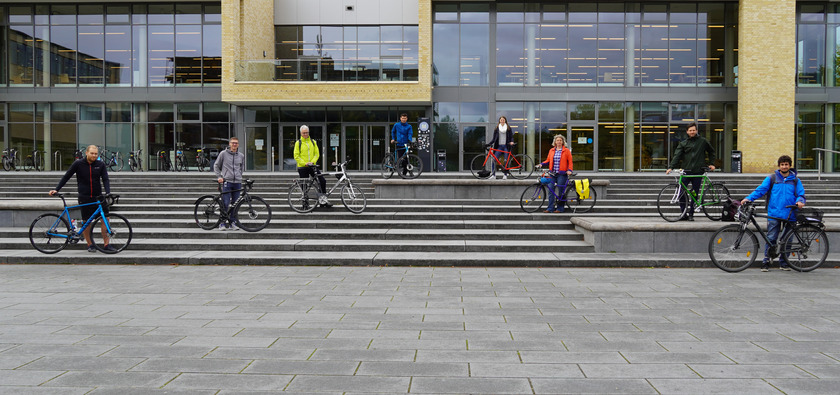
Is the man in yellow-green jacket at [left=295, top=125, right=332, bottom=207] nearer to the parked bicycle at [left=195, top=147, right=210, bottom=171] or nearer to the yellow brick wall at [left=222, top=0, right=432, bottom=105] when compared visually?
the yellow brick wall at [left=222, top=0, right=432, bottom=105]

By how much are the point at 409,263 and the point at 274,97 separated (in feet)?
54.4

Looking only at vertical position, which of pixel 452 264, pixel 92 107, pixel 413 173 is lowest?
pixel 452 264

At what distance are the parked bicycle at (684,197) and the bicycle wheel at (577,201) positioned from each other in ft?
6.47

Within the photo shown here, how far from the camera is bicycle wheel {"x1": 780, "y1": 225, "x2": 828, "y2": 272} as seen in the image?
8.88m

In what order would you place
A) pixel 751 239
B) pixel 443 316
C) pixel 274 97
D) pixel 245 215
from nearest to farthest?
pixel 443 316 < pixel 751 239 < pixel 245 215 < pixel 274 97

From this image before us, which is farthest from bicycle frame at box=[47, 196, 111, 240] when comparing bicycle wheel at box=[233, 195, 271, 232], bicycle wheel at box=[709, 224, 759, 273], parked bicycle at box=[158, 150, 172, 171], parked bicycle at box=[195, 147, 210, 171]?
parked bicycle at box=[158, 150, 172, 171]

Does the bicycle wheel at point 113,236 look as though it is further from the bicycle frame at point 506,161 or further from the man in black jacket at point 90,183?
the bicycle frame at point 506,161

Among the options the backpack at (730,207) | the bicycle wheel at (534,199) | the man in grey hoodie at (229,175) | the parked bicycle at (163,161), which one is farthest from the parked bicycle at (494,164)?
the parked bicycle at (163,161)

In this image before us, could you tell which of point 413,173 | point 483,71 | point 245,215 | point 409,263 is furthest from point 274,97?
point 409,263

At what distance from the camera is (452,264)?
31.8ft

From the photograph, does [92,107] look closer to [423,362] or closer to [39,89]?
[39,89]

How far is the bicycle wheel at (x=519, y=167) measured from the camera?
16125 millimetres

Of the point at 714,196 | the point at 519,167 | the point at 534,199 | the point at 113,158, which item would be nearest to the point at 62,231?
the point at 534,199

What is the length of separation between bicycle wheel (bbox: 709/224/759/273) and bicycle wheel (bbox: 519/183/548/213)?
4.64 m
